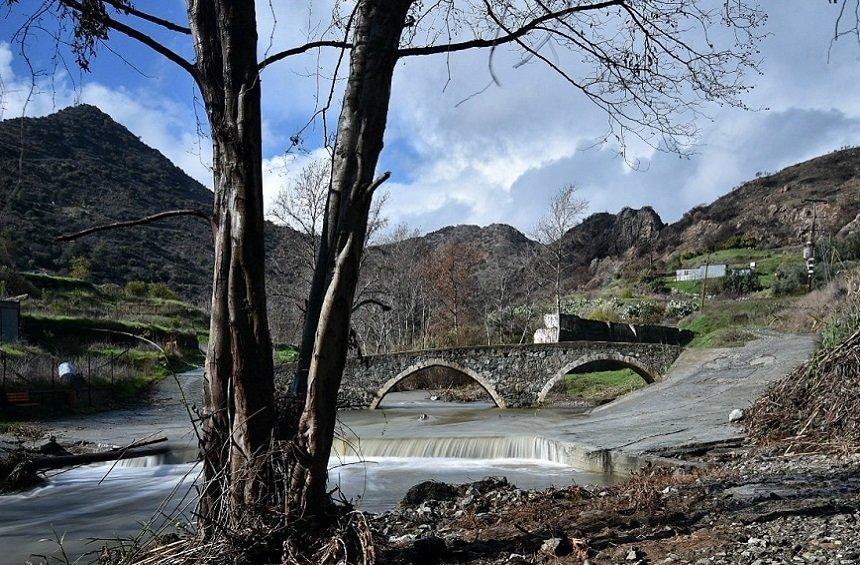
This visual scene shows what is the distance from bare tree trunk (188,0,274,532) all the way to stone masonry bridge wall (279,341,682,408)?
898 inches

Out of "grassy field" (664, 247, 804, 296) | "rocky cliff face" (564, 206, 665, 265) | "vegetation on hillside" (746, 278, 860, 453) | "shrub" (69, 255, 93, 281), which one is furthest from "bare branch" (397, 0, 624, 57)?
"rocky cliff face" (564, 206, 665, 265)

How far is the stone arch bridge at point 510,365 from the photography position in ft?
85.5

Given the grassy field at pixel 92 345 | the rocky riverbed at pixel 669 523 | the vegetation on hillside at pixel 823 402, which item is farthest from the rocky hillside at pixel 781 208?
Answer: the rocky riverbed at pixel 669 523

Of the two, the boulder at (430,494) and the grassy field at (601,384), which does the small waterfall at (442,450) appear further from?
the grassy field at (601,384)

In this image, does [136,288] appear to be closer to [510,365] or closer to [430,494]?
[510,365]

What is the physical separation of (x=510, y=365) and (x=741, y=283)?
17963mm

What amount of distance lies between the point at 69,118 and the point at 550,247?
53.8 m

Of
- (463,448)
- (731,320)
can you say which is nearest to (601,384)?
(731,320)

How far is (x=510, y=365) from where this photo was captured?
27703 millimetres

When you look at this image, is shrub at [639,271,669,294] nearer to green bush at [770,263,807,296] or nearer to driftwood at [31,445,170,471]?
green bush at [770,263,807,296]

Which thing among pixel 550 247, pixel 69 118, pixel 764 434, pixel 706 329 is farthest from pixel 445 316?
pixel 69 118

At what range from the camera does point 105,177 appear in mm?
71188

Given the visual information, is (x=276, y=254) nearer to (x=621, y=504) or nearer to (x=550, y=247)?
(x=550, y=247)

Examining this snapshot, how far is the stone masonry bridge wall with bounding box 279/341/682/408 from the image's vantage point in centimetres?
2595
